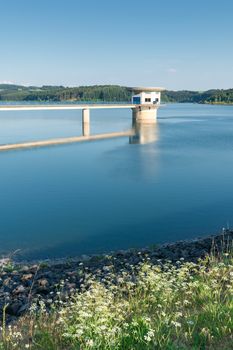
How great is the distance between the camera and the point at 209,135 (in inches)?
2411

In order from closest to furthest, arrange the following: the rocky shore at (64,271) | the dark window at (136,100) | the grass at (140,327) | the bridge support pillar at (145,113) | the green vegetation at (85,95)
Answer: the grass at (140,327) → the rocky shore at (64,271) → the bridge support pillar at (145,113) → the dark window at (136,100) → the green vegetation at (85,95)

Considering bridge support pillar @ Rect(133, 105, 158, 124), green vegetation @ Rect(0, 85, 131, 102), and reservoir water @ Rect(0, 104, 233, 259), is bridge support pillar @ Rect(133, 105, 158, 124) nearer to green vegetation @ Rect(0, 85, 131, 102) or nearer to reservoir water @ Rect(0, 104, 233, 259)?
reservoir water @ Rect(0, 104, 233, 259)

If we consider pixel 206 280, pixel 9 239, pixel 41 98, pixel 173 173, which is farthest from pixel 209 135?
pixel 41 98

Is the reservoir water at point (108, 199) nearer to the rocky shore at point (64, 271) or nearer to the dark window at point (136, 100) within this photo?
the rocky shore at point (64, 271)

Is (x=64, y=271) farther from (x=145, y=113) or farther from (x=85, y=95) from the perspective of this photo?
(x=85, y=95)

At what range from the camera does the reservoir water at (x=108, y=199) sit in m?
16.4

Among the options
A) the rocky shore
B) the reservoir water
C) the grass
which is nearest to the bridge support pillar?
the reservoir water

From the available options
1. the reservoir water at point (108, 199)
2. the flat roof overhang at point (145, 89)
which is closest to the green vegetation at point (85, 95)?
the flat roof overhang at point (145, 89)

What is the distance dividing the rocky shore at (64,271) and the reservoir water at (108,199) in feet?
5.02

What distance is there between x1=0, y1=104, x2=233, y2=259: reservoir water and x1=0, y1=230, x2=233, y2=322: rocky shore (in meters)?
1.53

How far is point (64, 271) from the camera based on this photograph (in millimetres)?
11648

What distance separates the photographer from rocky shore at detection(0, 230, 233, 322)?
905 centimetres

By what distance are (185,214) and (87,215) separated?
5008 millimetres

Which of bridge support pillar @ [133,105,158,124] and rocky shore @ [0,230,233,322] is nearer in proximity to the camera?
rocky shore @ [0,230,233,322]
